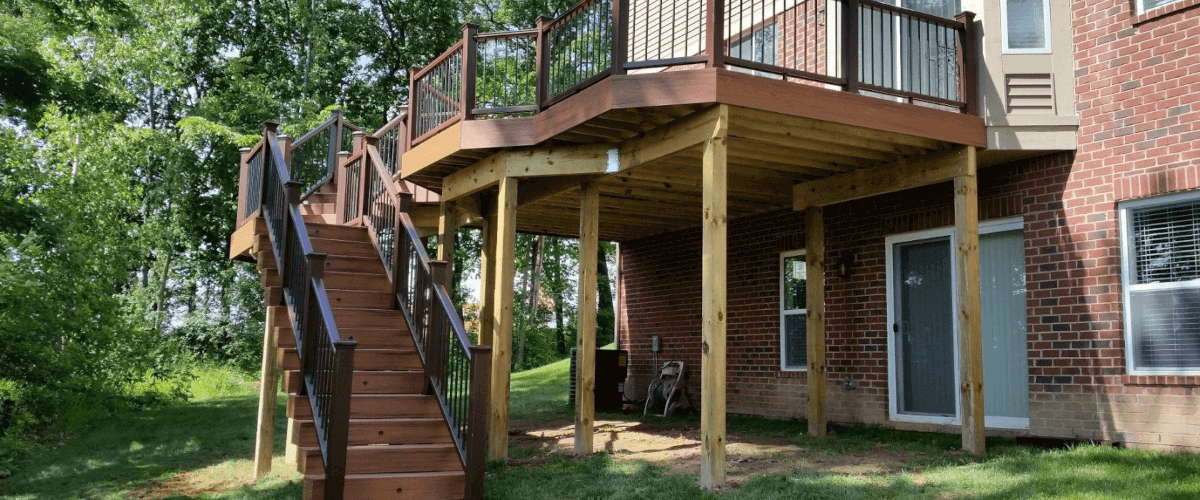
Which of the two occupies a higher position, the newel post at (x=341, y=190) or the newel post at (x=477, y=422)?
the newel post at (x=341, y=190)

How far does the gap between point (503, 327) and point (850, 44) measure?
4.11 meters

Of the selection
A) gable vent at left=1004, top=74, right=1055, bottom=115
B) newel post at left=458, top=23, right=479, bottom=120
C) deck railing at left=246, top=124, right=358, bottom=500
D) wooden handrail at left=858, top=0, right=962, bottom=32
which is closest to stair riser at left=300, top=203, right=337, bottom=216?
deck railing at left=246, top=124, right=358, bottom=500

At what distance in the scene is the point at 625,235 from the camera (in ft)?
46.3

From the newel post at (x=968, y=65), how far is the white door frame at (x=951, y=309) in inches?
47.6

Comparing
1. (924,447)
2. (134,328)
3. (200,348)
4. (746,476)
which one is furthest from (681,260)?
(200,348)

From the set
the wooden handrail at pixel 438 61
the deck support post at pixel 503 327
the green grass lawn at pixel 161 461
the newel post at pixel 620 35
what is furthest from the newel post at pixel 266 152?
the newel post at pixel 620 35

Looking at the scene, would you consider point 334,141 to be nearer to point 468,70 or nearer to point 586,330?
point 468,70

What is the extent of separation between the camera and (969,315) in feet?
24.6

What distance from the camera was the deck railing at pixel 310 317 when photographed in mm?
6387

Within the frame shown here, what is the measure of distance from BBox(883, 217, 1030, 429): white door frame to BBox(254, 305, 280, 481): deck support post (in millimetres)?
6622

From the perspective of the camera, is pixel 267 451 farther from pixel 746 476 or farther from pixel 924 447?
pixel 924 447

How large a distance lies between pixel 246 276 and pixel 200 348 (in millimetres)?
2476

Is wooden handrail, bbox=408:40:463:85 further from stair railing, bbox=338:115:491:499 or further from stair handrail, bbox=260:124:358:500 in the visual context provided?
stair handrail, bbox=260:124:358:500

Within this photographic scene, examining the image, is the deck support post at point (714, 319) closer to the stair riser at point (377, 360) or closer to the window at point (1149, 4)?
the stair riser at point (377, 360)
